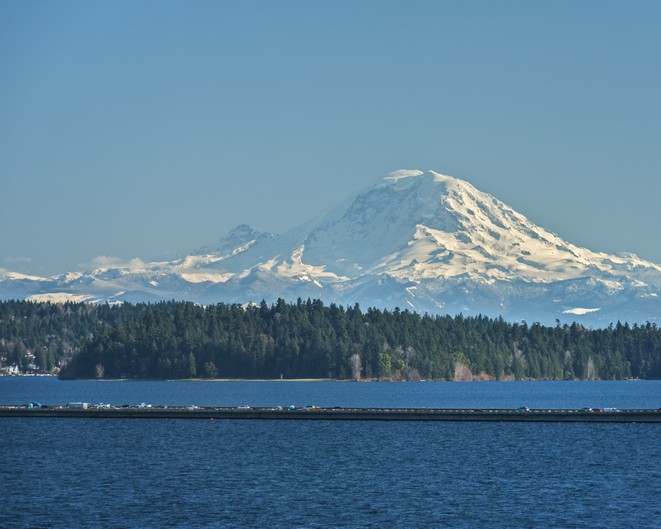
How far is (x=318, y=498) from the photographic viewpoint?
95562 millimetres

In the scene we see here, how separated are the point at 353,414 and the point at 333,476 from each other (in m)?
55.2

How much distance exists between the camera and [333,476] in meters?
107

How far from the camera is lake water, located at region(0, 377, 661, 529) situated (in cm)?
8825

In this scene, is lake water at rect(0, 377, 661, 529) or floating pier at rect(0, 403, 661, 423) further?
floating pier at rect(0, 403, 661, 423)

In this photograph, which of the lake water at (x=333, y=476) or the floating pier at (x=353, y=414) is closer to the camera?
the lake water at (x=333, y=476)

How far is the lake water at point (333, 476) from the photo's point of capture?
88.2 meters

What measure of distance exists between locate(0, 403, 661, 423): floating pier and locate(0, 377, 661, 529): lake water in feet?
11.7

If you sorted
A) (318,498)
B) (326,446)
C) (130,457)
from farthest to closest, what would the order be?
(326,446)
(130,457)
(318,498)

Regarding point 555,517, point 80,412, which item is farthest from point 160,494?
point 80,412

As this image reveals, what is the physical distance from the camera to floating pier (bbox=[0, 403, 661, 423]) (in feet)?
518

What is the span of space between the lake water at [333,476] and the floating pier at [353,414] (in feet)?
11.7

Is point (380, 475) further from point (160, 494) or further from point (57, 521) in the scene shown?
point (57, 521)

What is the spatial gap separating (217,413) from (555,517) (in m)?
81.5

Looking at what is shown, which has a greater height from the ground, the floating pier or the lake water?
the floating pier
